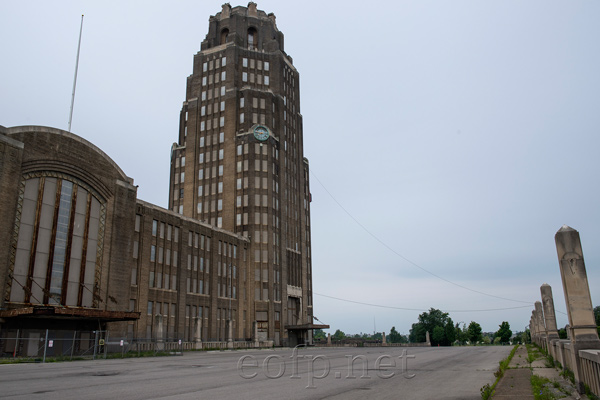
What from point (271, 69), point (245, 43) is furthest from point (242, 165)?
point (245, 43)

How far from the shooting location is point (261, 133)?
A: 3248 inches

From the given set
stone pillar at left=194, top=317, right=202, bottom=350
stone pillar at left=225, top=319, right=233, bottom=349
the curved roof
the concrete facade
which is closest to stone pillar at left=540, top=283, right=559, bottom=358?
the concrete facade

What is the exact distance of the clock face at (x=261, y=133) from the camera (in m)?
82.1

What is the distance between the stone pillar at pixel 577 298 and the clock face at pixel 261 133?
7208 centimetres

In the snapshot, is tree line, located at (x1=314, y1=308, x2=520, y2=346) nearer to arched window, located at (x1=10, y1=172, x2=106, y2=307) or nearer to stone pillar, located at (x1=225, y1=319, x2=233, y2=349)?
stone pillar, located at (x1=225, y1=319, x2=233, y2=349)

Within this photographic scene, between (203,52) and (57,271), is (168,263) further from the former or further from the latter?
(203,52)

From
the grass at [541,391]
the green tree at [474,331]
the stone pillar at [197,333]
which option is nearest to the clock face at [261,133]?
the stone pillar at [197,333]

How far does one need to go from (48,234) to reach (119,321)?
10.8m

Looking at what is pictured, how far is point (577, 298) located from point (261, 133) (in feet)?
240

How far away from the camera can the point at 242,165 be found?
268 ft

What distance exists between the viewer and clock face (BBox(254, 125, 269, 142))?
82125 millimetres

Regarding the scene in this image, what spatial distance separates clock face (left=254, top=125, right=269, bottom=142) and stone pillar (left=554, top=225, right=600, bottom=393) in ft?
236

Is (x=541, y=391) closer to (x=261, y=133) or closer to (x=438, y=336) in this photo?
(x=261, y=133)

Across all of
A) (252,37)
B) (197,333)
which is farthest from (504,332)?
(252,37)
